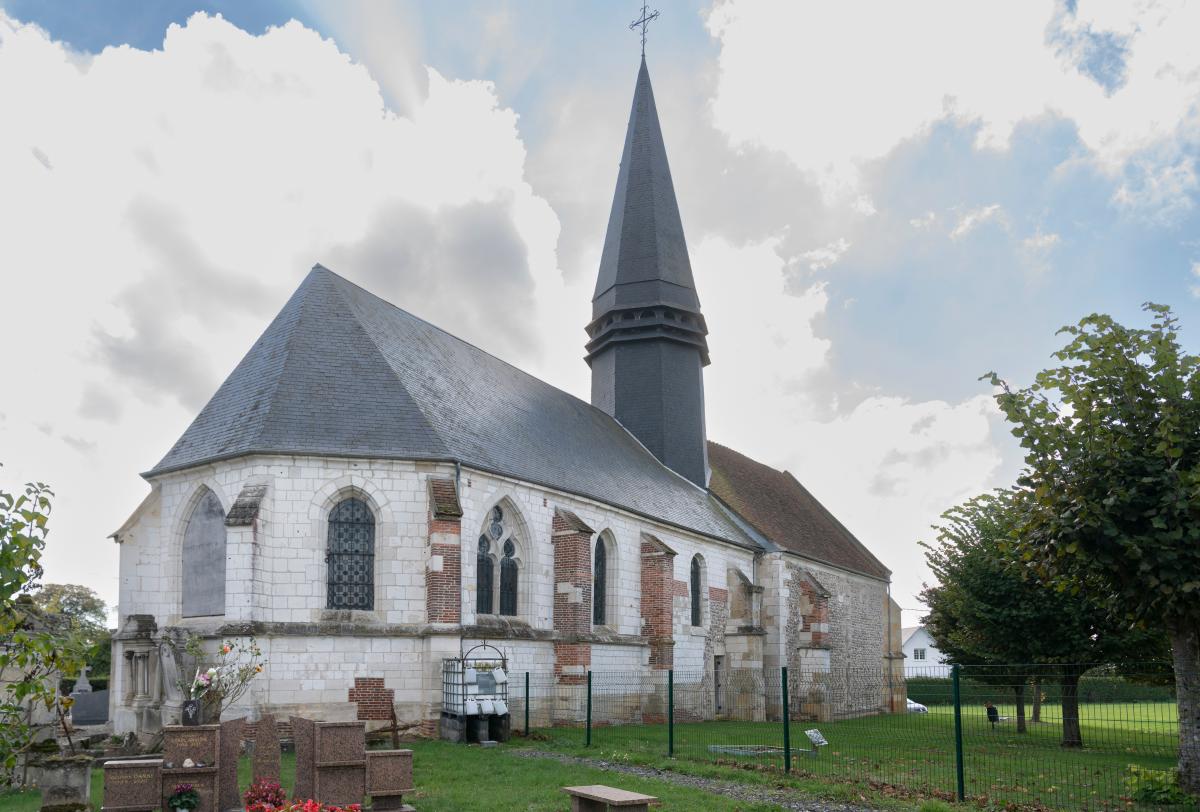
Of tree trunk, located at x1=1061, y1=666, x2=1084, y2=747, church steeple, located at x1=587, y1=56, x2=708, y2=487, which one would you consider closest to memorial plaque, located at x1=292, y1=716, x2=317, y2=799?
tree trunk, located at x1=1061, y1=666, x2=1084, y2=747

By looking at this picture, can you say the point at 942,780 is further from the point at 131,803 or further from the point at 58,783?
the point at 58,783

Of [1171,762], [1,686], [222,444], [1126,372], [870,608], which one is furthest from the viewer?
[870,608]

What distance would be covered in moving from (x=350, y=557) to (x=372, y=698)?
2404 millimetres

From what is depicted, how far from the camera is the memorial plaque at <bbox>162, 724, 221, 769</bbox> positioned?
28.5 feet

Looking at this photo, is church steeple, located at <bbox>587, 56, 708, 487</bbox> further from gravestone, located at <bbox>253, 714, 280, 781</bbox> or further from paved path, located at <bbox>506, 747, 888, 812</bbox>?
gravestone, located at <bbox>253, 714, 280, 781</bbox>

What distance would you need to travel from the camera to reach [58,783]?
889 centimetres

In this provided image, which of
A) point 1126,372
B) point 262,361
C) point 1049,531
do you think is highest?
point 262,361

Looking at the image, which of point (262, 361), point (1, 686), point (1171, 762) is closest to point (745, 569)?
point (262, 361)

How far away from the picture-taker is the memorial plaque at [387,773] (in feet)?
29.3

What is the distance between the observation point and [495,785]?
1119 cm

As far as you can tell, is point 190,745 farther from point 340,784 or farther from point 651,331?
point 651,331

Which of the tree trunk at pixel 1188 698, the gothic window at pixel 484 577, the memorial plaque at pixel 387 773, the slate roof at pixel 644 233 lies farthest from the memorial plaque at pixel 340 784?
the slate roof at pixel 644 233

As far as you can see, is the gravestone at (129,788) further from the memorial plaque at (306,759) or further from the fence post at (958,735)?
the fence post at (958,735)

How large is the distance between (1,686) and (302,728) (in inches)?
249
